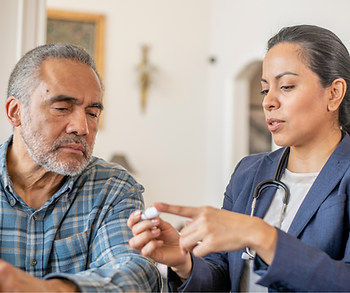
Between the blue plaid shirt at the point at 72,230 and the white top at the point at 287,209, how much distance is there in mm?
349

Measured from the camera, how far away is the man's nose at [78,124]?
59.9 inches

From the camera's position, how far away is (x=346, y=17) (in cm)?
215

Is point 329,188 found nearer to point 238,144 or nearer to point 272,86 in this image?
point 272,86

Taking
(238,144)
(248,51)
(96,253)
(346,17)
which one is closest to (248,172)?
(96,253)

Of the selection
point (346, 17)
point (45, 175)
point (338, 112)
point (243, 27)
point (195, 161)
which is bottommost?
point (195, 161)

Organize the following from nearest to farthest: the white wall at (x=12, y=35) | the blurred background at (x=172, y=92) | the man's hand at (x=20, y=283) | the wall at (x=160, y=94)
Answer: the man's hand at (x=20, y=283) → the white wall at (x=12, y=35) → the blurred background at (x=172, y=92) → the wall at (x=160, y=94)

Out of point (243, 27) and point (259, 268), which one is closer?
point (259, 268)

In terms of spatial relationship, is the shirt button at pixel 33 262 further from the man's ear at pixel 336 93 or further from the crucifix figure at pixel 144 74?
the crucifix figure at pixel 144 74

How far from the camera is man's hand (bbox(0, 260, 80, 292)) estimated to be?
1.02m

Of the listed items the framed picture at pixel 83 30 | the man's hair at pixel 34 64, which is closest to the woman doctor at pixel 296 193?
the man's hair at pixel 34 64

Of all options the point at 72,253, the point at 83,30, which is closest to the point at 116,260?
the point at 72,253

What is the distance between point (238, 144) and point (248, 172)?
131 inches

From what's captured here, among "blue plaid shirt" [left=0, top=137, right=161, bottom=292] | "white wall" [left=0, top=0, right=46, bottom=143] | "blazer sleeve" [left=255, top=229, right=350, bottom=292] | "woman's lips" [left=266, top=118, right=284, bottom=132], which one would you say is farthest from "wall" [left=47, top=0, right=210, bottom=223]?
"blazer sleeve" [left=255, top=229, right=350, bottom=292]

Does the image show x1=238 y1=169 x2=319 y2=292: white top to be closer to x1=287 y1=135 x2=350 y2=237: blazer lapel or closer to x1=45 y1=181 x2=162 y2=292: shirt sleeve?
x1=287 y1=135 x2=350 y2=237: blazer lapel
